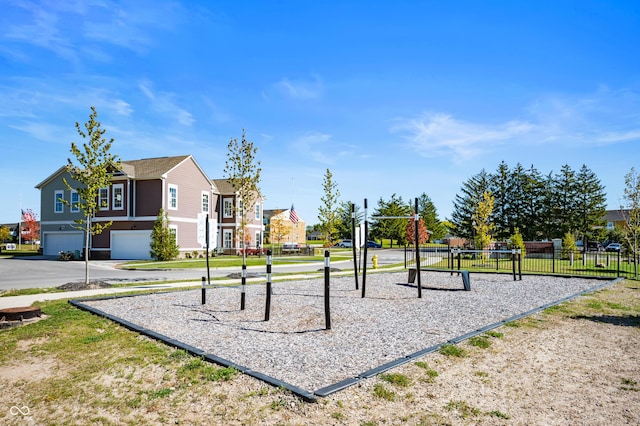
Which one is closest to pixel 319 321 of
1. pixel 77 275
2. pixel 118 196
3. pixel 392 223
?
pixel 77 275

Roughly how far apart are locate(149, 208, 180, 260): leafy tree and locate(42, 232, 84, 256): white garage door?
8370 mm

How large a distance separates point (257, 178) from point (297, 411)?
16.9m

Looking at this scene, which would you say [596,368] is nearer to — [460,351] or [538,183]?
[460,351]

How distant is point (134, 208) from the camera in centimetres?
3359

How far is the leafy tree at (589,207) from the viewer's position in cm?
6059

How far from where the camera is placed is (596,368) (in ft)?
19.0

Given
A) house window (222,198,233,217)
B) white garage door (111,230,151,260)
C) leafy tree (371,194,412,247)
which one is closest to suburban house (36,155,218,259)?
white garage door (111,230,151,260)

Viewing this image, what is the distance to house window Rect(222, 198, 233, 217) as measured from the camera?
1672 inches

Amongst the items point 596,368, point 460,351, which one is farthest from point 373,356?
point 596,368

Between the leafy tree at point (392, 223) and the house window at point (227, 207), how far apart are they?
3260cm

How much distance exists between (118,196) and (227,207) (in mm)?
11178

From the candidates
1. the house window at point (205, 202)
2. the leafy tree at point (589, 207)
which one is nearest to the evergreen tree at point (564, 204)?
the leafy tree at point (589, 207)

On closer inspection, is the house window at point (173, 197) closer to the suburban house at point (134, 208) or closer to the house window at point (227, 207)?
the suburban house at point (134, 208)

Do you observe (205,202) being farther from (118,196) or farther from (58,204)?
(58,204)
